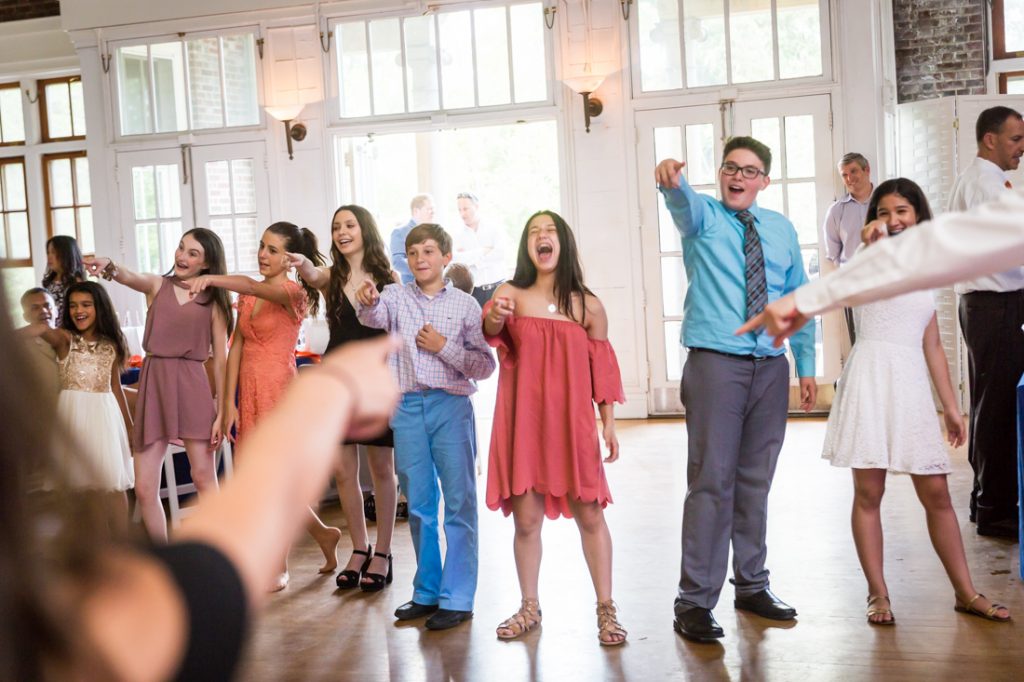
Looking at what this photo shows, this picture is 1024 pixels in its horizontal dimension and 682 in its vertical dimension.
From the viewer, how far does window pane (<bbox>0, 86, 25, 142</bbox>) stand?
10.6 metres

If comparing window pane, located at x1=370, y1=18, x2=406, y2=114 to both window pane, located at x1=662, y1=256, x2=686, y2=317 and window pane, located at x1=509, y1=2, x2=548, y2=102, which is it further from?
window pane, located at x1=662, y1=256, x2=686, y2=317

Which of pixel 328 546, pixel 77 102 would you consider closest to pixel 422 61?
pixel 77 102

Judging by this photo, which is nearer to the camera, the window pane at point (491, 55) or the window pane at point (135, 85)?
the window pane at point (491, 55)

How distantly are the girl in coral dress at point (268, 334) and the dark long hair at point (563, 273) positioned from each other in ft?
3.87

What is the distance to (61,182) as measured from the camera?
10.4m

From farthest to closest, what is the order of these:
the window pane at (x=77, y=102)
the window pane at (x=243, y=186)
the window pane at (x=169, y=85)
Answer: the window pane at (x=77, y=102)
the window pane at (x=169, y=85)
the window pane at (x=243, y=186)

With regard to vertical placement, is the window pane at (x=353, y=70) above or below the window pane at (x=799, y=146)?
above

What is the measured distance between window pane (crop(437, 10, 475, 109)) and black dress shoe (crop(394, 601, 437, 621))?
5479mm

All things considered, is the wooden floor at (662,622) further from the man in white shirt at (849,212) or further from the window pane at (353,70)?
the window pane at (353,70)

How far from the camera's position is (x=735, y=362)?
3.67 meters

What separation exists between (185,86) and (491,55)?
273 centimetres

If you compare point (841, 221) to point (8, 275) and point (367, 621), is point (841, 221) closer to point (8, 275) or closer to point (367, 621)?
point (367, 621)

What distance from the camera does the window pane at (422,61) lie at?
877 cm

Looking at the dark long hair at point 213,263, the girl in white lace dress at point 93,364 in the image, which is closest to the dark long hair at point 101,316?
the girl in white lace dress at point 93,364
